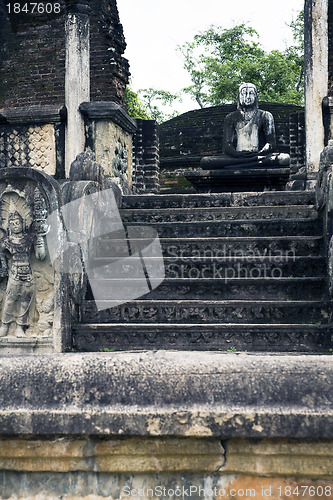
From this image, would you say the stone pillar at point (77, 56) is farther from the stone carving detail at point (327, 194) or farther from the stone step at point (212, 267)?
the stone carving detail at point (327, 194)

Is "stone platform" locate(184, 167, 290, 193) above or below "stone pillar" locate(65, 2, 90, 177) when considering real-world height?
below

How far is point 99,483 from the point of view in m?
1.94

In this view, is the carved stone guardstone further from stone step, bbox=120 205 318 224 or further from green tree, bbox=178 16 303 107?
green tree, bbox=178 16 303 107

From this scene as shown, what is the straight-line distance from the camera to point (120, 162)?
8.13 m

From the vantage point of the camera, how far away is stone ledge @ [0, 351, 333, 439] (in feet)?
6.10

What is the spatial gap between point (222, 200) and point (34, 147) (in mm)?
3289

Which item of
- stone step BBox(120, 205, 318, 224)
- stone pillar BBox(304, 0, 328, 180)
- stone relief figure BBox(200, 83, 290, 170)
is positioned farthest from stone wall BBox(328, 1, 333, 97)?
stone step BBox(120, 205, 318, 224)

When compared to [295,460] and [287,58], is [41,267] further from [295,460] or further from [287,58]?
[287,58]

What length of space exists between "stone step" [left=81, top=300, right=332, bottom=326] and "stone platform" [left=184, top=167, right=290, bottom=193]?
3.35 m

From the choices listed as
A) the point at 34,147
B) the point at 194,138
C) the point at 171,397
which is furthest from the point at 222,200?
the point at 194,138

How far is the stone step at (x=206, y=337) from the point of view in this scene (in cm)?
409

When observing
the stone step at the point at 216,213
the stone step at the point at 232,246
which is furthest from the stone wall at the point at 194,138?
the stone step at the point at 232,246

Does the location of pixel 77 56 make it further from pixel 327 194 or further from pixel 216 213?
pixel 327 194

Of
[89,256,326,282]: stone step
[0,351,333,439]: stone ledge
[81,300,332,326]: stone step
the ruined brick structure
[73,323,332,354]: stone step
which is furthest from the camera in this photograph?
the ruined brick structure
